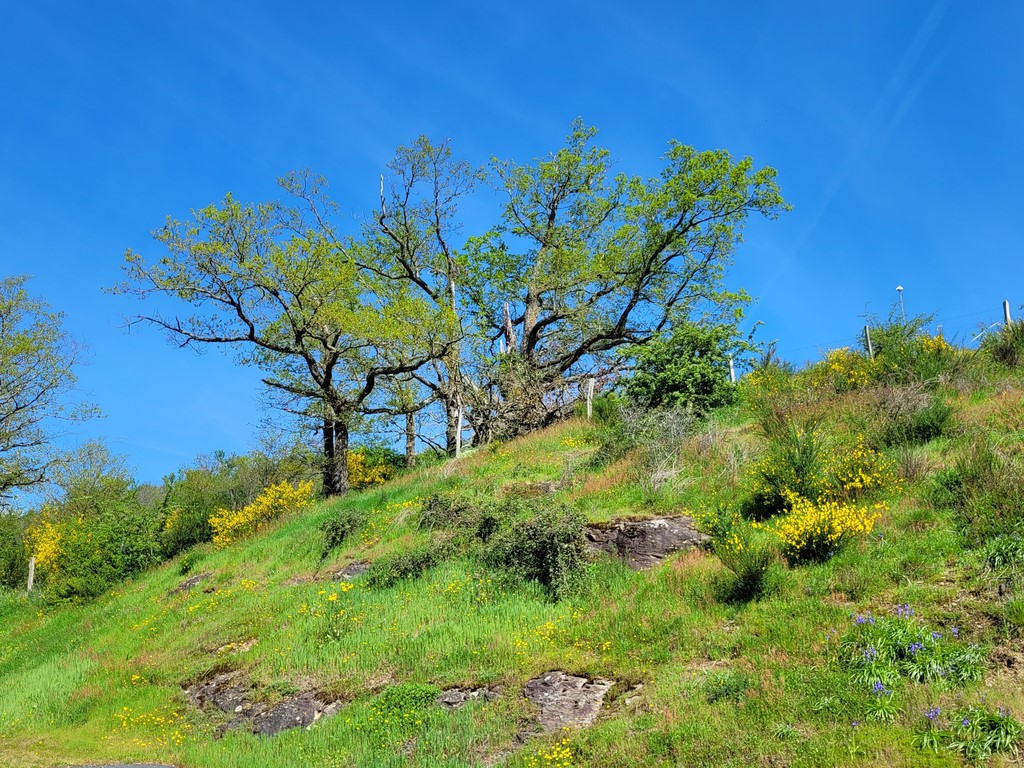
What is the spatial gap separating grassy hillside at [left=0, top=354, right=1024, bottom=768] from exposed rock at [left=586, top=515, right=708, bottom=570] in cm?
38

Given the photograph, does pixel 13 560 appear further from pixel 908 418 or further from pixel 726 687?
pixel 908 418

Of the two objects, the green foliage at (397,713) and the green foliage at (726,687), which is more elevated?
the green foliage at (726,687)

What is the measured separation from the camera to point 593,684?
9.51m

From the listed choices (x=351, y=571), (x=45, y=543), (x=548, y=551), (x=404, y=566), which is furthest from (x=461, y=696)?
(x=45, y=543)

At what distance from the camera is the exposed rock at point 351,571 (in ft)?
54.0

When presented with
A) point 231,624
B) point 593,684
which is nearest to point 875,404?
point 593,684

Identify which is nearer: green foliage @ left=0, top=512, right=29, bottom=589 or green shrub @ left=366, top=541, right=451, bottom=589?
green shrub @ left=366, top=541, right=451, bottom=589

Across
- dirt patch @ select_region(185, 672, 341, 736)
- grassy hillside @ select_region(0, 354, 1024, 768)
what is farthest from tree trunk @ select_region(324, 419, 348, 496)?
dirt patch @ select_region(185, 672, 341, 736)

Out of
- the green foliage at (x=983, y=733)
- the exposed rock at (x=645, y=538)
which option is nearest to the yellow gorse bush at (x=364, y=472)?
the exposed rock at (x=645, y=538)

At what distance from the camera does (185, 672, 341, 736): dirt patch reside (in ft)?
36.3

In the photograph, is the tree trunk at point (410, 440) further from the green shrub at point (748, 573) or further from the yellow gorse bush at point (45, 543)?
the green shrub at point (748, 573)

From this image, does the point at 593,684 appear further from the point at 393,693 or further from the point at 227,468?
the point at 227,468

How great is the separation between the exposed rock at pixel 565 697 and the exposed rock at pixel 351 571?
24.3 ft

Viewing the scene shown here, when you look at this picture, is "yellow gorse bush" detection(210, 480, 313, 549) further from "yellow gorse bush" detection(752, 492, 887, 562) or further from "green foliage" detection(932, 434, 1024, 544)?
"green foliage" detection(932, 434, 1024, 544)
